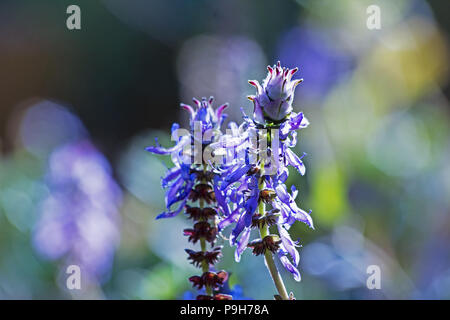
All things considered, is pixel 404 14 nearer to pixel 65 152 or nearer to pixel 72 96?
pixel 65 152

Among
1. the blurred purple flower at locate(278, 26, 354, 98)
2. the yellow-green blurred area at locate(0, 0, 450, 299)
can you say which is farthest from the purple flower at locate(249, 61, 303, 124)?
the blurred purple flower at locate(278, 26, 354, 98)

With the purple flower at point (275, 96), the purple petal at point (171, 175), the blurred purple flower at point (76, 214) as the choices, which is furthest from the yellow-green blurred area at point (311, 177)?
the purple flower at point (275, 96)

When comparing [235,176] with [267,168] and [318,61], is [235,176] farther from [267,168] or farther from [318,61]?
[318,61]

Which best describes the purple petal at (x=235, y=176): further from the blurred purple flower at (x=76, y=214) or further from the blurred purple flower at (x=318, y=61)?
the blurred purple flower at (x=318, y=61)

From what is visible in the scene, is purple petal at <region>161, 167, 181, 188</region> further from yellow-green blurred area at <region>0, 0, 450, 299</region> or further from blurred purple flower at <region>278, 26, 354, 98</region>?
blurred purple flower at <region>278, 26, 354, 98</region>
